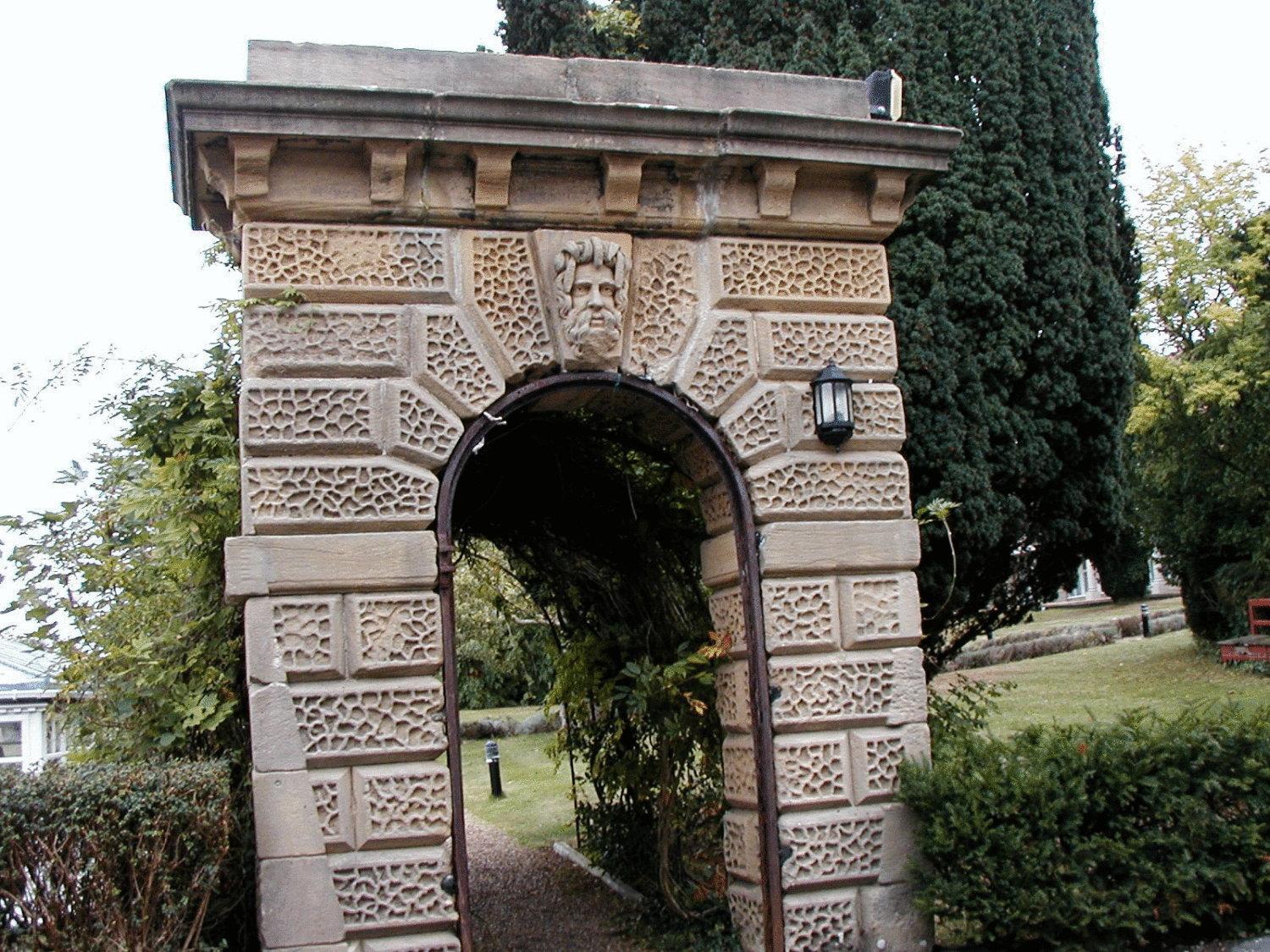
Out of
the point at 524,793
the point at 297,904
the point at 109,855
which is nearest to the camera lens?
the point at 109,855

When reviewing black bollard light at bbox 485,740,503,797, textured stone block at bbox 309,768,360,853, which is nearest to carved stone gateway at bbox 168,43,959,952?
textured stone block at bbox 309,768,360,853

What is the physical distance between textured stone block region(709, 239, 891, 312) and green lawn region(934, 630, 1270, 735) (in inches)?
335

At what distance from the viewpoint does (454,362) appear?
6.16m

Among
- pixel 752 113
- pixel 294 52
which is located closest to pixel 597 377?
pixel 752 113

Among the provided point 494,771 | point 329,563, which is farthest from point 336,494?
point 494,771

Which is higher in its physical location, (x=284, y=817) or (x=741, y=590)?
(x=741, y=590)

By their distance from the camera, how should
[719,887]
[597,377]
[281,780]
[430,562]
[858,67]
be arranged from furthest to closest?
[858,67], [719,887], [597,377], [430,562], [281,780]

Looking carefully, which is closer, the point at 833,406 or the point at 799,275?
the point at 833,406

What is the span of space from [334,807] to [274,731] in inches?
17.2

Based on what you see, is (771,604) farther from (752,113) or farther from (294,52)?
(294,52)

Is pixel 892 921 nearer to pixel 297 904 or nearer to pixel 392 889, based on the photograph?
pixel 392 889

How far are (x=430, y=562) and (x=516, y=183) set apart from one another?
200cm

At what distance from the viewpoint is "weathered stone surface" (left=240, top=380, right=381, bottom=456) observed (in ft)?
19.2

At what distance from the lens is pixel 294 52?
6.21 metres
